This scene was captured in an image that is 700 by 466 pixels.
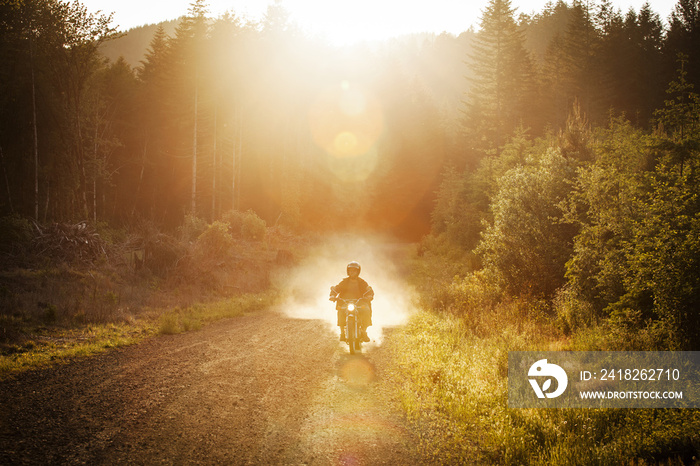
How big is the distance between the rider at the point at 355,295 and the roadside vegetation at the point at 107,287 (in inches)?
214

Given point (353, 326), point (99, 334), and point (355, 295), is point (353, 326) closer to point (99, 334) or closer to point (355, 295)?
point (355, 295)

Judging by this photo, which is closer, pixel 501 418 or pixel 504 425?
pixel 504 425

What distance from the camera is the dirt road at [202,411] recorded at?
16.4 ft

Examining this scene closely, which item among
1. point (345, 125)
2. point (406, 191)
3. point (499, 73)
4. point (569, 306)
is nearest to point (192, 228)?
point (569, 306)

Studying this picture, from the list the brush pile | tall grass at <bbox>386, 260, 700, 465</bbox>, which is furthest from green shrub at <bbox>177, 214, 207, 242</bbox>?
tall grass at <bbox>386, 260, 700, 465</bbox>

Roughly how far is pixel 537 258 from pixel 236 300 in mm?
12911

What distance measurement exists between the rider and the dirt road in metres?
1.06

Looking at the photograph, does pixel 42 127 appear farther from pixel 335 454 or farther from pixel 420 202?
pixel 420 202

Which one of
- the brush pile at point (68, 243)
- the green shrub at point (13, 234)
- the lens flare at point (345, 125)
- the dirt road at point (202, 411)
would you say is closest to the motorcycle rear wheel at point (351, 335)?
the dirt road at point (202, 411)

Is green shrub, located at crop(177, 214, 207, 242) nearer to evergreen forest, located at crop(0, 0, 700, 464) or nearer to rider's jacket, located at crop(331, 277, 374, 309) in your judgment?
evergreen forest, located at crop(0, 0, 700, 464)

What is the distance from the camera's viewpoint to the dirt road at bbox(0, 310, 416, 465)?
5012 mm

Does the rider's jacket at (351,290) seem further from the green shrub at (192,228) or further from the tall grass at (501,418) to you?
the green shrub at (192,228)

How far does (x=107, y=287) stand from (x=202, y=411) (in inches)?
506

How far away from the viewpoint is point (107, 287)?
54.0 ft
